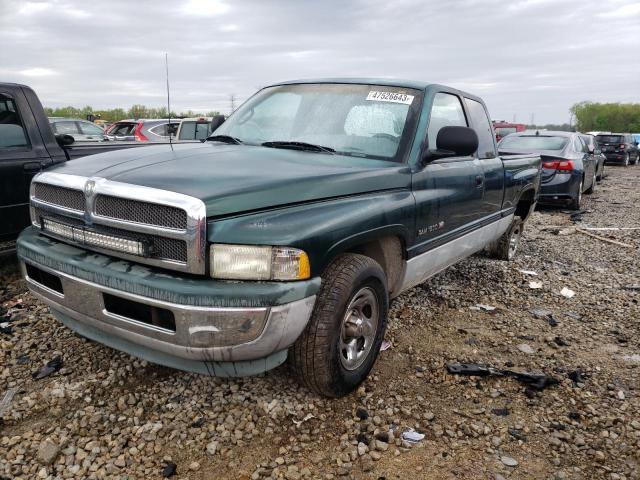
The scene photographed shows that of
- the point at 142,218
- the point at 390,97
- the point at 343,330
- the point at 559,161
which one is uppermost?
the point at 390,97

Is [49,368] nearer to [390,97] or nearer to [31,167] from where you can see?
[31,167]

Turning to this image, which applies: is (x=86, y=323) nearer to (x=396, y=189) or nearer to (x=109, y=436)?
(x=109, y=436)

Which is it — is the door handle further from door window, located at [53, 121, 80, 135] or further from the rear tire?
door window, located at [53, 121, 80, 135]

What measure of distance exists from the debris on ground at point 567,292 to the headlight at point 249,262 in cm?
371

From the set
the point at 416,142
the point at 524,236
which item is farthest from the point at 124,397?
the point at 524,236

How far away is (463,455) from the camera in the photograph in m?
2.45

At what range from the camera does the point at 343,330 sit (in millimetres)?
2775

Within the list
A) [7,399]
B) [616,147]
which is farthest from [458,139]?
[616,147]

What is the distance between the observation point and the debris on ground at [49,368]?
10.0ft

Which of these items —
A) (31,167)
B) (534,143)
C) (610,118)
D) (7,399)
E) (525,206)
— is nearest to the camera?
(7,399)

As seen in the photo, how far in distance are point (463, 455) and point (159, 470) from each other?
146cm

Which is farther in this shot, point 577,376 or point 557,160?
point 557,160

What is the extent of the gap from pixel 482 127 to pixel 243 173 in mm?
2947

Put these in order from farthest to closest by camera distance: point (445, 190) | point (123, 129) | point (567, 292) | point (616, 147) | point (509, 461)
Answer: point (616, 147)
point (123, 129)
point (567, 292)
point (445, 190)
point (509, 461)
